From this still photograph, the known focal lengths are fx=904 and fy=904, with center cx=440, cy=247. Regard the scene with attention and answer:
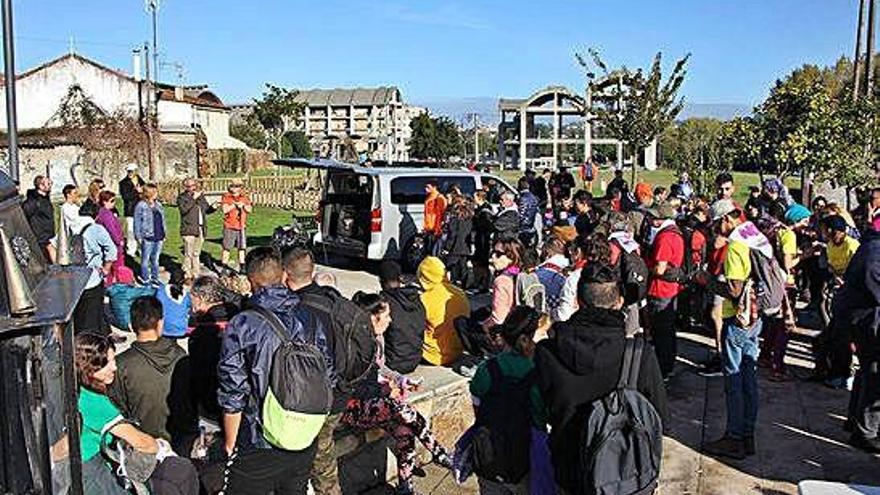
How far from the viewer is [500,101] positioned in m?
76.2

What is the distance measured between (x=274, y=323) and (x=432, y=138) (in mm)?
71666

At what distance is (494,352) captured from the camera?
6.82 meters

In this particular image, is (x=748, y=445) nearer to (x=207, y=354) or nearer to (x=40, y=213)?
(x=207, y=354)

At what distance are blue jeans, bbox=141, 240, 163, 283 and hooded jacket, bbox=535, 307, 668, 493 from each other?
1033cm

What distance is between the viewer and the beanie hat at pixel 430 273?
7855 mm

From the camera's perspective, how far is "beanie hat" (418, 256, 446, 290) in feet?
25.8

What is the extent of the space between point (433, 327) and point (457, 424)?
96 centimetres

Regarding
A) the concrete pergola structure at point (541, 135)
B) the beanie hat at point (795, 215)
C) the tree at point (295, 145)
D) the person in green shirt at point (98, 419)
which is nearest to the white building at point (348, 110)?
the tree at point (295, 145)

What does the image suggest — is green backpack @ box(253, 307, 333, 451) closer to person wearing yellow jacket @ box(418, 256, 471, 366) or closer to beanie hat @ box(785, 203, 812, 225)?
person wearing yellow jacket @ box(418, 256, 471, 366)

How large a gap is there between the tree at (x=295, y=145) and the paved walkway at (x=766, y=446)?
229 feet

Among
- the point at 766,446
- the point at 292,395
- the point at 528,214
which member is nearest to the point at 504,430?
the point at 292,395

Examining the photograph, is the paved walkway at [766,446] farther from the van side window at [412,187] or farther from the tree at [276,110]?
the tree at [276,110]

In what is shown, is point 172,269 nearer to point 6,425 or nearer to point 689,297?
point 689,297

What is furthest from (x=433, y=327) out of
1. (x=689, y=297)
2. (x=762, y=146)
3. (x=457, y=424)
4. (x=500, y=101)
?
(x=500, y=101)
